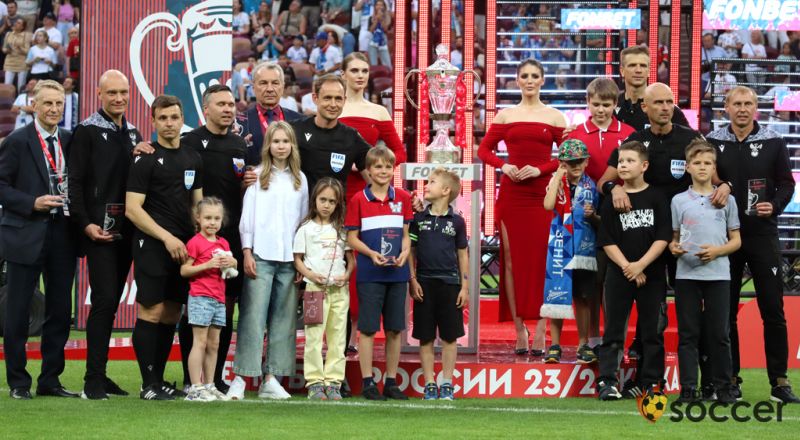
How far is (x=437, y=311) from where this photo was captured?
8.89 metres

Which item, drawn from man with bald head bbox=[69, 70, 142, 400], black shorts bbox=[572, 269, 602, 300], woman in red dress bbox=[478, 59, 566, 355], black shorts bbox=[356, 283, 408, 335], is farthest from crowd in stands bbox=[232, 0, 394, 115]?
black shorts bbox=[356, 283, 408, 335]

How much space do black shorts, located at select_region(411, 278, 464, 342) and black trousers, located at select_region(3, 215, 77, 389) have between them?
2245mm

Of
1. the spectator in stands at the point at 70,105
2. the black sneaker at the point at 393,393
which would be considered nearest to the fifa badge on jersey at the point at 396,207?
the black sneaker at the point at 393,393

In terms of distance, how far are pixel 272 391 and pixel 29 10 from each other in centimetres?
1726

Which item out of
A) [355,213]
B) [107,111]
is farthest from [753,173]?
[107,111]

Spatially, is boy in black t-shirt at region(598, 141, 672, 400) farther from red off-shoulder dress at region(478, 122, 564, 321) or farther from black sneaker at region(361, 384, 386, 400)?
black sneaker at region(361, 384, 386, 400)

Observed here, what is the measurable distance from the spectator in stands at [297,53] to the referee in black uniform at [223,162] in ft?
48.6

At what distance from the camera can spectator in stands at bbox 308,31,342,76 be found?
23297 mm

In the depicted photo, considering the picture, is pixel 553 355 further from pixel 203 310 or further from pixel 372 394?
pixel 203 310

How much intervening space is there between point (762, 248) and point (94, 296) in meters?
4.28

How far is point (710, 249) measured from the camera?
8.55m

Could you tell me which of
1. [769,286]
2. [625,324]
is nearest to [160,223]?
[625,324]

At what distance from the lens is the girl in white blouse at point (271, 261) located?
879 centimetres

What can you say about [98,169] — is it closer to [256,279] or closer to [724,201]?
[256,279]
